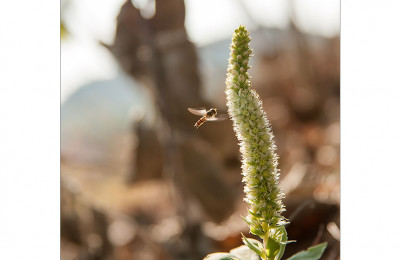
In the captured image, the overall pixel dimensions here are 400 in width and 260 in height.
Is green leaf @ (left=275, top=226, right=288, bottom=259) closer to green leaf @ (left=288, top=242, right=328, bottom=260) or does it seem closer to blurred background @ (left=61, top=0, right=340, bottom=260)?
green leaf @ (left=288, top=242, right=328, bottom=260)

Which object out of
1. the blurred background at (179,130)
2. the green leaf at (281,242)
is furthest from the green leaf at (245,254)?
the blurred background at (179,130)

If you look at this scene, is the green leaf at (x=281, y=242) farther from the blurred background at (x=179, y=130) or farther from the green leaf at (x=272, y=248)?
the blurred background at (x=179, y=130)

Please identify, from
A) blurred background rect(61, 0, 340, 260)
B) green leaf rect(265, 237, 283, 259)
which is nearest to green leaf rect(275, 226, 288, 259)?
green leaf rect(265, 237, 283, 259)

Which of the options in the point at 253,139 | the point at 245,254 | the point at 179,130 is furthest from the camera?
the point at 179,130

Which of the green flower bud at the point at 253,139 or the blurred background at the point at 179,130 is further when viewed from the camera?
the blurred background at the point at 179,130

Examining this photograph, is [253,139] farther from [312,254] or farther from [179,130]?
[179,130]

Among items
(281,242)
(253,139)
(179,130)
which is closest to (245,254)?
(281,242)
